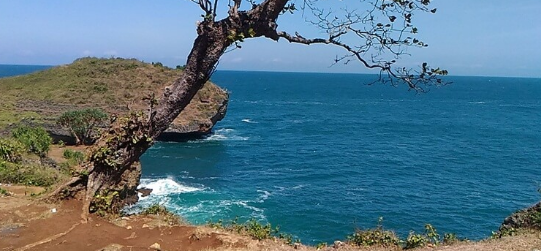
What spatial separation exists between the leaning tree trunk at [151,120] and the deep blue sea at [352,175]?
9816 mm

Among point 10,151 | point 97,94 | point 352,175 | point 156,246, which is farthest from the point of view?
point 97,94

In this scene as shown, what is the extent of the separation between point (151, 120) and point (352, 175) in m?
32.4

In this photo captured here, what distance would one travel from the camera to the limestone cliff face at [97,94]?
173ft

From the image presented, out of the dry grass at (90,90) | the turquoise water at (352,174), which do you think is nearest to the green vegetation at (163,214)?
the turquoise water at (352,174)

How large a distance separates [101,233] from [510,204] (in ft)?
101

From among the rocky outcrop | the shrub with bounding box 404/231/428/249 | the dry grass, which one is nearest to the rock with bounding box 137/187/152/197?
the dry grass

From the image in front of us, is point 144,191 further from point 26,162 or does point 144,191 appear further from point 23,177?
point 23,177

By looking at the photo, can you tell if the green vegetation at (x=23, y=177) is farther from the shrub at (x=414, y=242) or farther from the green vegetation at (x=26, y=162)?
the shrub at (x=414, y=242)

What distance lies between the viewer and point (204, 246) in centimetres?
737

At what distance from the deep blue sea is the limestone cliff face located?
291 cm

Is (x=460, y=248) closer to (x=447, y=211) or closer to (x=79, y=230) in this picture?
(x=79, y=230)

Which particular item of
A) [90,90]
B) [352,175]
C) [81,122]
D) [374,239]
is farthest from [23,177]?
[90,90]

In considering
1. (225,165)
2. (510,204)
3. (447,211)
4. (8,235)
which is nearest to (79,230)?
(8,235)

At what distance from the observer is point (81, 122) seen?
47938 millimetres
